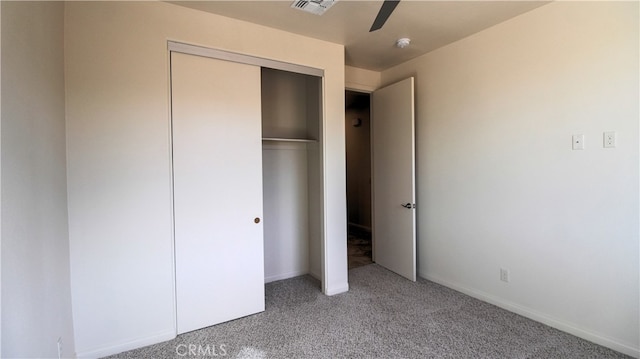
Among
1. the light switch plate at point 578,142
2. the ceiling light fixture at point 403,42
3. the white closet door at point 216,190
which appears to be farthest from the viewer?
the ceiling light fixture at point 403,42

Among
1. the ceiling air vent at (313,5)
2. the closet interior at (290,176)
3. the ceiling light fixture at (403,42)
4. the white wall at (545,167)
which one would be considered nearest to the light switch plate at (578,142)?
the white wall at (545,167)

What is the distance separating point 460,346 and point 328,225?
4.78ft

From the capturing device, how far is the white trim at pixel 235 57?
220cm

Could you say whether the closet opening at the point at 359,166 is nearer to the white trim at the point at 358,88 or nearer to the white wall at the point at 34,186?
the white trim at the point at 358,88

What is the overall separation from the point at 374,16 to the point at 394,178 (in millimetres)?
1784

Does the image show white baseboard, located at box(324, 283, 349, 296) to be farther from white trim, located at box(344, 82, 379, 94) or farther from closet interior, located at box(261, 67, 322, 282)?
white trim, located at box(344, 82, 379, 94)

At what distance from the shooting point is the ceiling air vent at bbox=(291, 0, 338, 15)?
7.02 ft

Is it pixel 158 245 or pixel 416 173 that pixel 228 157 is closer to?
pixel 158 245

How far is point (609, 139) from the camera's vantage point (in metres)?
2.01

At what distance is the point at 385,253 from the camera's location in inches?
146

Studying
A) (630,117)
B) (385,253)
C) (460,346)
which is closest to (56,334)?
(460,346)

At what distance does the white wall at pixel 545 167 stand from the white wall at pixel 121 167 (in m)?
2.47

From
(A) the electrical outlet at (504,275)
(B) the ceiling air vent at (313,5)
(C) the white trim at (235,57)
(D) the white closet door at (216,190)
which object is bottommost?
(A) the electrical outlet at (504,275)

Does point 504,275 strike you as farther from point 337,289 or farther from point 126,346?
point 126,346
